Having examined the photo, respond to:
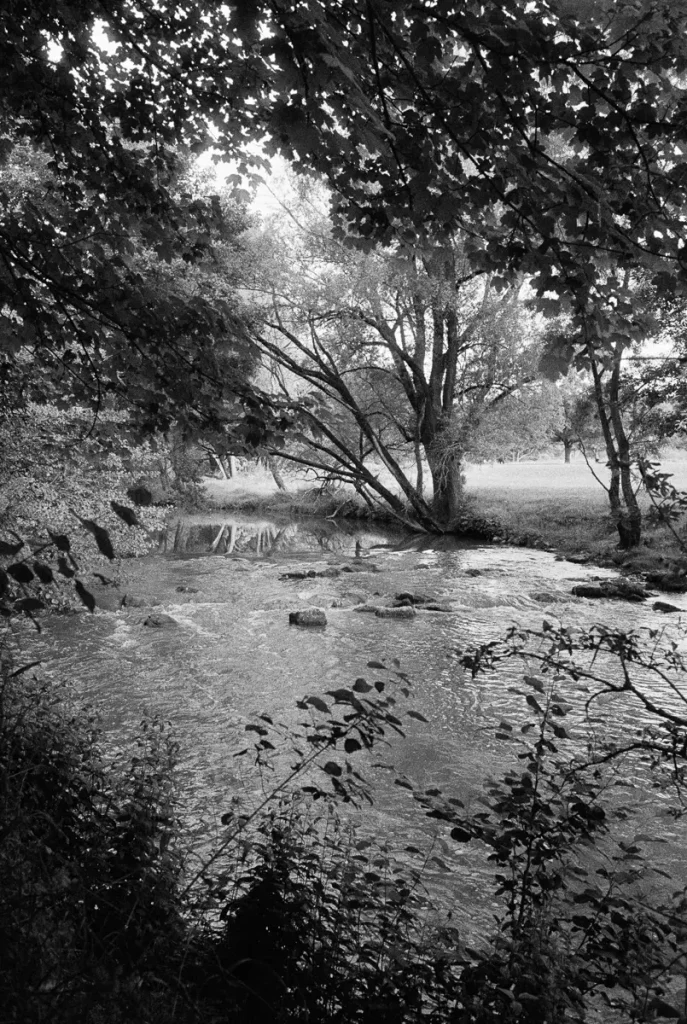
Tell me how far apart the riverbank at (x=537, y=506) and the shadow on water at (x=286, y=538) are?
1.21 m

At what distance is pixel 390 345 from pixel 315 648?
14.5 meters

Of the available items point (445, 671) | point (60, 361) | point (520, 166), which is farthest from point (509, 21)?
point (445, 671)

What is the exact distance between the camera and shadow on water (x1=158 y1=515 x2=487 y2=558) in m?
21.2

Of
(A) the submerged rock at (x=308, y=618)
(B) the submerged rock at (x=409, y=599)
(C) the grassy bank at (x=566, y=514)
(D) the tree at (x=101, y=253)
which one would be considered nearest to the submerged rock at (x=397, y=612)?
(B) the submerged rock at (x=409, y=599)

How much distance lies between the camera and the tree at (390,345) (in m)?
21.1

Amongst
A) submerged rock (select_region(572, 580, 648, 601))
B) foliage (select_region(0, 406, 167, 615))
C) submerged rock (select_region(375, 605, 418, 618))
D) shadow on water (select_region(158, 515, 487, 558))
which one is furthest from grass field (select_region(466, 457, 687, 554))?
foliage (select_region(0, 406, 167, 615))

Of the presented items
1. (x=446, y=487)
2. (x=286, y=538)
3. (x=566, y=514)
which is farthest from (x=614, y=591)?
(x=286, y=538)

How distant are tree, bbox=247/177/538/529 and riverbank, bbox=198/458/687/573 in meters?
2.21

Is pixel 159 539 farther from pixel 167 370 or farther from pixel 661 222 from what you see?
pixel 661 222

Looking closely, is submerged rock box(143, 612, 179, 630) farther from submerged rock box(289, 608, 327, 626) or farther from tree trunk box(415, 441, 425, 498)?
tree trunk box(415, 441, 425, 498)

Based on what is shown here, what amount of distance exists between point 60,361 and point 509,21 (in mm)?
3776

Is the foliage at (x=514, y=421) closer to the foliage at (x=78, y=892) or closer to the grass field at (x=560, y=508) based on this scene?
the grass field at (x=560, y=508)

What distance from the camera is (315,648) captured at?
10.5 meters

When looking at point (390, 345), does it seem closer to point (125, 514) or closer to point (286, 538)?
point (286, 538)
